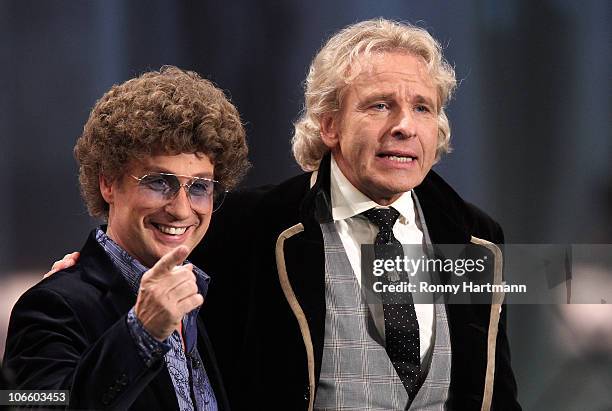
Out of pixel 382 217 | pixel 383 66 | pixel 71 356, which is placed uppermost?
pixel 383 66

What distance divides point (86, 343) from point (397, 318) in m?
0.77

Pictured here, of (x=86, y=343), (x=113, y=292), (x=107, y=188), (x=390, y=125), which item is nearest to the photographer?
(x=86, y=343)

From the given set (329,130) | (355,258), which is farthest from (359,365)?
(329,130)

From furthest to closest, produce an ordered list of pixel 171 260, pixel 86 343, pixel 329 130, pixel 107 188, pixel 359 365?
pixel 329 130 → pixel 359 365 → pixel 107 188 → pixel 86 343 → pixel 171 260

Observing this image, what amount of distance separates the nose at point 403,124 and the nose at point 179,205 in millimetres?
569

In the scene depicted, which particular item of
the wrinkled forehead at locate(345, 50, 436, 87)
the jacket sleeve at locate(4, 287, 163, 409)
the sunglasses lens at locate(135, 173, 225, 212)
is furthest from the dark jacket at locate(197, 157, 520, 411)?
the jacket sleeve at locate(4, 287, 163, 409)

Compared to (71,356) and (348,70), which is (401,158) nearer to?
(348,70)

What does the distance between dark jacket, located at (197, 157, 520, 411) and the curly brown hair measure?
1.08ft

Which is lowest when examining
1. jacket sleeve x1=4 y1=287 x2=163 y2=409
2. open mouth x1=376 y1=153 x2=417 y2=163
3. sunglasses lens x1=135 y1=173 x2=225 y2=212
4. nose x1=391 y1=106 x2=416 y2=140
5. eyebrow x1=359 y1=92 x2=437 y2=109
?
jacket sleeve x1=4 y1=287 x2=163 y2=409

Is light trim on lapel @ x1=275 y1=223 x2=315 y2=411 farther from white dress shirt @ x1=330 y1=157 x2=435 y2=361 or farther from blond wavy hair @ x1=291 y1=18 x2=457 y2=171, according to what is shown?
blond wavy hair @ x1=291 y1=18 x2=457 y2=171

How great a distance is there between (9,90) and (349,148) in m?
0.85

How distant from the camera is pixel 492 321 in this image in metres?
2.34

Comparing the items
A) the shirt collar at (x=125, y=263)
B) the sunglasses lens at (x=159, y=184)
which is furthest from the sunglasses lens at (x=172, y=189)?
the shirt collar at (x=125, y=263)

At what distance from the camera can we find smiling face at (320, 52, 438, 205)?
229 cm
